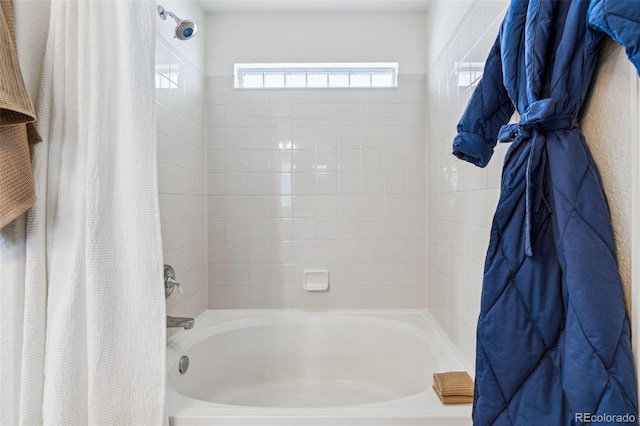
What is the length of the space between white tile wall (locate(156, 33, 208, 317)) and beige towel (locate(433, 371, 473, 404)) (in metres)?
1.23

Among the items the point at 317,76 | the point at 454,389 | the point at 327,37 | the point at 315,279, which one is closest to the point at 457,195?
the point at 454,389

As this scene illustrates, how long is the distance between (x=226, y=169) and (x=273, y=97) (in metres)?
0.51

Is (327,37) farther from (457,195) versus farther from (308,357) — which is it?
(308,357)

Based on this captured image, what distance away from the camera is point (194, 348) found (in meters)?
1.79

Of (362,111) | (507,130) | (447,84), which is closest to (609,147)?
(507,130)

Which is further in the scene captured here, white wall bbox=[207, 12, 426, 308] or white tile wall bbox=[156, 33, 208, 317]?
white wall bbox=[207, 12, 426, 308]

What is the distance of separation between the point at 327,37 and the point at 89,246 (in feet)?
5.83

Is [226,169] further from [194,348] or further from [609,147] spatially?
[609,147]

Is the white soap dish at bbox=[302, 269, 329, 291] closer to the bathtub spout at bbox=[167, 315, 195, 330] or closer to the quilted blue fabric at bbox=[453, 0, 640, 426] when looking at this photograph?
the bathtub spout at bbox=[167, 315, 195, 330]

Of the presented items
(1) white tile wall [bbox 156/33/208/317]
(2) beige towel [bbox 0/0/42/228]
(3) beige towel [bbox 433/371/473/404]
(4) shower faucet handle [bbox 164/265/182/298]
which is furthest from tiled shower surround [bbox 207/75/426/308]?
(2) beige towel [bbox 0/0/42/228]

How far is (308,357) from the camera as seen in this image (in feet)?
6.84

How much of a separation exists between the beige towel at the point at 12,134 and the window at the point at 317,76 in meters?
1.42

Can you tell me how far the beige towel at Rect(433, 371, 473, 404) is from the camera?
118 cm

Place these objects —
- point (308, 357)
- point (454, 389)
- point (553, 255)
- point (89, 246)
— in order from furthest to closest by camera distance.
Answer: point (308, 357) → point (454, 389) → point (89, 246) → point (553, 255)
